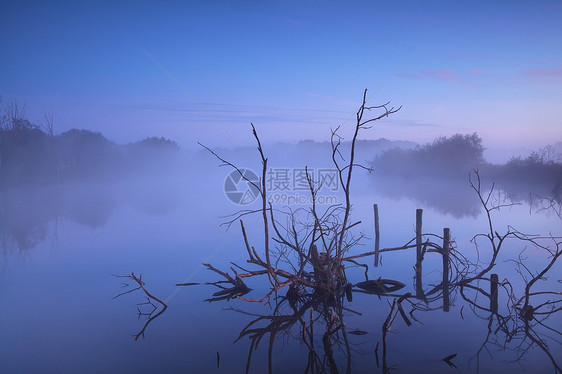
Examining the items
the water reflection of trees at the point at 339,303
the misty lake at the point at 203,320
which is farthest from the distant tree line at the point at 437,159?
the water reflection of trees at the point at 339,303

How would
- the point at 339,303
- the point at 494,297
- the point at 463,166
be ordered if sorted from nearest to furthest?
the point at 494,297, the point at 339,303, the point at 463,166

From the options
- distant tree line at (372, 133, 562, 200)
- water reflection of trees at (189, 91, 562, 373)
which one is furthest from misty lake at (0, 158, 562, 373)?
distant tree line at (372, 133, 562, 200)

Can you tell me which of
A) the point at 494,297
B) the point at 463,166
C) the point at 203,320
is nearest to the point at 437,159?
the point at 463,166

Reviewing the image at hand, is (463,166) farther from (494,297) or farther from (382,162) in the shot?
(494,297)

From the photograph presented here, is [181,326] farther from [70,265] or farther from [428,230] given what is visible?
[428,230]

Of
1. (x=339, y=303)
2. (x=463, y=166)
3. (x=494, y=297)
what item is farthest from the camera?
(x=463, y=166)

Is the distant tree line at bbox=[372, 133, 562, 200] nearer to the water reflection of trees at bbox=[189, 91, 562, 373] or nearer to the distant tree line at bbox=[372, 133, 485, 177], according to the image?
the distant tree line at bbox=[372, 133, 485, 177]

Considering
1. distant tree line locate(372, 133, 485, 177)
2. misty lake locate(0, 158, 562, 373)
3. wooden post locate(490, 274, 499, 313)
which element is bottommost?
misty lake locate(0, 158, 562, 373)

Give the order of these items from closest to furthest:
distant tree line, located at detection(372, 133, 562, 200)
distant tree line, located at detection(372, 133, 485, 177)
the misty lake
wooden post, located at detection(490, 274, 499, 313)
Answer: the misty lake
wooden post, located at detection(490, 274, 499, 313)
distant tree line, located at detection(372, 133, 562, 200)
distant tree line, located at detection(372, 133, 485, 177)

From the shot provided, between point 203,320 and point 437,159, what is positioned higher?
point 437,159

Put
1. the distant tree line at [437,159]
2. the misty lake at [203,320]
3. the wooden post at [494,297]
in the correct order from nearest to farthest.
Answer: the misty lake at [203,320] < the wooden post at [494,297] < the distant tree line at [437,159]

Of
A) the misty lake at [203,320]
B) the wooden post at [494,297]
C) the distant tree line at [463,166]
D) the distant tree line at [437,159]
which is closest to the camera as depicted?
Result: the misty lake at [203,320]

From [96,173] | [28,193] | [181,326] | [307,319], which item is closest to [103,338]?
[181,326]

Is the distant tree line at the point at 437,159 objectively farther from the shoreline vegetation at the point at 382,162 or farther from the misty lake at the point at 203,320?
the misty lake at the point at 203,320
